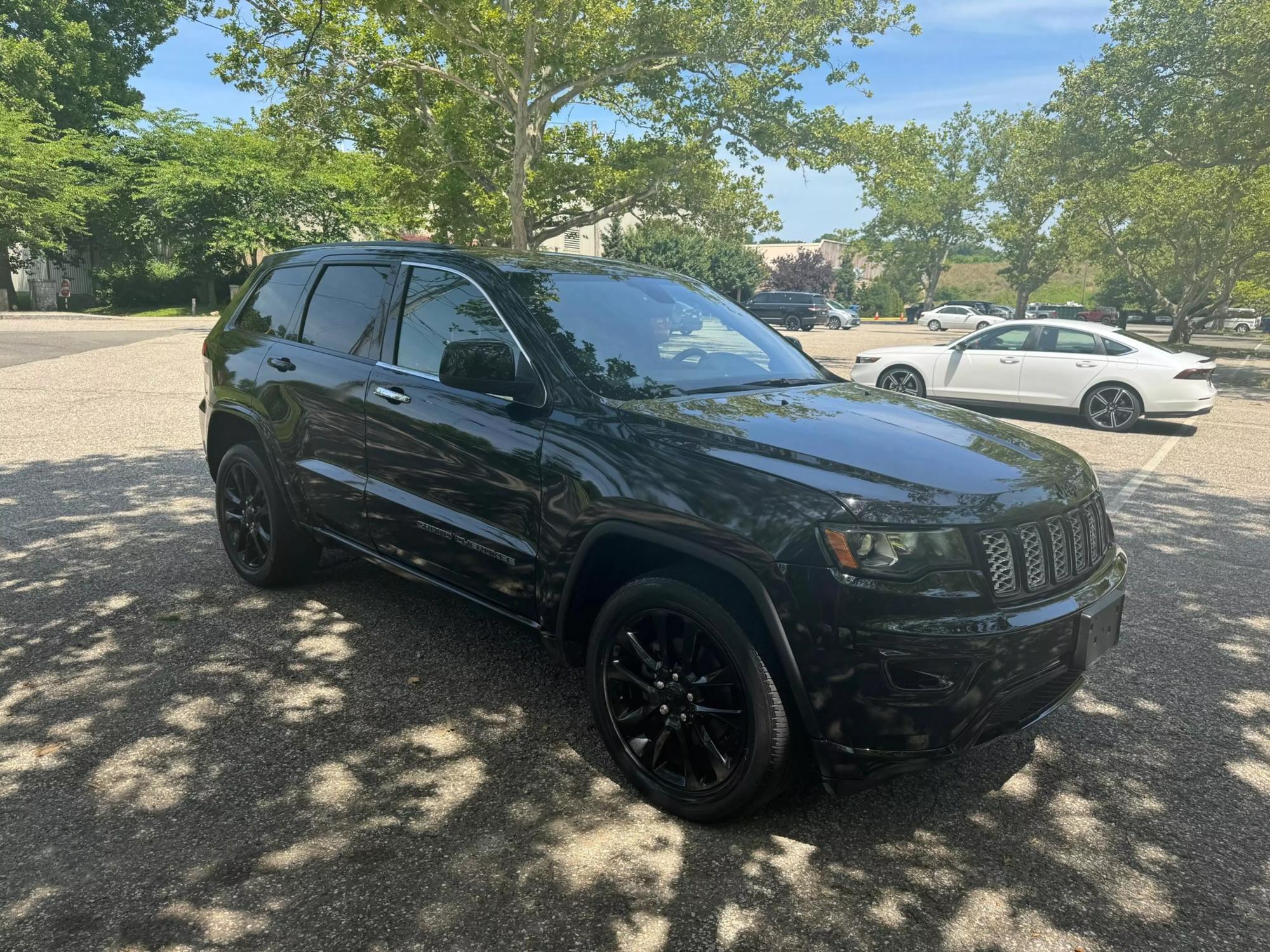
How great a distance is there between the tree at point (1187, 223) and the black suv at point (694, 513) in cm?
2368

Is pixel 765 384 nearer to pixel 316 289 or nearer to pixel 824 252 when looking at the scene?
pixel 316 289

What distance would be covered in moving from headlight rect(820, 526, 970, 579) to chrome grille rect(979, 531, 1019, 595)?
11cm

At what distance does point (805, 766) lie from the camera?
2756mm

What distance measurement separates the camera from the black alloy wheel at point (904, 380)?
13.3m

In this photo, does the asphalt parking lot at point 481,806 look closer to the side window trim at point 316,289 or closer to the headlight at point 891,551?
the headlight at point 891,551

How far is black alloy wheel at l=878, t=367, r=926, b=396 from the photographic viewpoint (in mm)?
13312

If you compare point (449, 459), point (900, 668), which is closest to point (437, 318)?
point (449, 459)

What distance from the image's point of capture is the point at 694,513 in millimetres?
2721

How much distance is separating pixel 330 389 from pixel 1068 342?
11030mm

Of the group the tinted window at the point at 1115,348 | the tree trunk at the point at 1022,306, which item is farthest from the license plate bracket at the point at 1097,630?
the tree trunk at the point at 1022,306

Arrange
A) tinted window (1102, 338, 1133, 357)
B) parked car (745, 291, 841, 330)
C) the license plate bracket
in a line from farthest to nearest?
parked car (745, 291, 841, 330)
tinted window (1102, 338, 1133, 357)
the license plate bracket

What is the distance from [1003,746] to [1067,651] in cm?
95

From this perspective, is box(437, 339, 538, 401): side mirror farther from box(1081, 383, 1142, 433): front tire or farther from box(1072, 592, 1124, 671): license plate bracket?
box(1081, 383, 1142, 433): front tire

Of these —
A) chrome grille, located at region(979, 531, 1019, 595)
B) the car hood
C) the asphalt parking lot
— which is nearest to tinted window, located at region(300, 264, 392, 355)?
the asphalt parking lot
